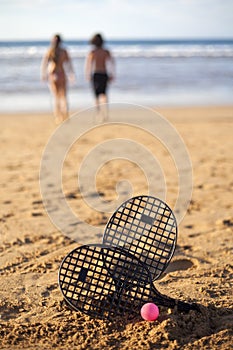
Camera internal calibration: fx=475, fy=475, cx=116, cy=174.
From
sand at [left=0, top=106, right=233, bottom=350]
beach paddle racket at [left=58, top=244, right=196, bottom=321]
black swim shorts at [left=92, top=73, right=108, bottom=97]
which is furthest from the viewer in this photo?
black swim shorts at [left=92, top=73, right=108, bottom=97]

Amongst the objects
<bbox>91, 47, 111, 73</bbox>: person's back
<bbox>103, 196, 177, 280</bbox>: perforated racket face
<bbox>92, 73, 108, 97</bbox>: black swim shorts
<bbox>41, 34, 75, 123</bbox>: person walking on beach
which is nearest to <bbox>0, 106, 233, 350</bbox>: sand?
<bbox>103, 196, 177, 280</bbox>: perforated racket face

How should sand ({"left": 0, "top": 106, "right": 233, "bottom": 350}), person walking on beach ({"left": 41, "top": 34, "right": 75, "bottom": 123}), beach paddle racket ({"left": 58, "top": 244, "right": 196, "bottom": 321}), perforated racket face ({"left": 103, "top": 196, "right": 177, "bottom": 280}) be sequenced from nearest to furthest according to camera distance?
sand ({"left": 0, "top": 106, "right": 233, "bottom": 350})
beach paddle racket ({"left": 58, "top": 244, "right": 196, "bottom": 321})
perforated racket face ({"left": 103, "top": 196, "right": 177, "bottom": 280})
person walking on beach ({"left": 41, "top": 34, "right": 75, "bottom": 123})

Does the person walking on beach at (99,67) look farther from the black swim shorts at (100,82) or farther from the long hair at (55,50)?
the long hair at (55,50)

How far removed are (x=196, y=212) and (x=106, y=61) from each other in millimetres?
5953

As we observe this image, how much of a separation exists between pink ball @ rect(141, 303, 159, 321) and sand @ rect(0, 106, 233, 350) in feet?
0.16

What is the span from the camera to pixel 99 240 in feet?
13.9

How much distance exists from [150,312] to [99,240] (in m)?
1.52

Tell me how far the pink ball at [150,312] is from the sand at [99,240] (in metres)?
0.05

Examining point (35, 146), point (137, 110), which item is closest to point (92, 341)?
point (35, 146)

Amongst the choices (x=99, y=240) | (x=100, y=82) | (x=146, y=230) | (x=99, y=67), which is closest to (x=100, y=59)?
(x=99, y=67)

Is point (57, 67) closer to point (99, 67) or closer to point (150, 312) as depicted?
point (99, 67)

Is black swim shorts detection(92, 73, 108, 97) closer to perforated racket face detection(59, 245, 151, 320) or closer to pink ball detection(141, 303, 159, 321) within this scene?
perforated racket face detection(59, 245, 151, 320)

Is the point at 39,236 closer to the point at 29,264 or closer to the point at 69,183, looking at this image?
the point at 29,264

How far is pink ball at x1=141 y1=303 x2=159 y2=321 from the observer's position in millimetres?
2766
